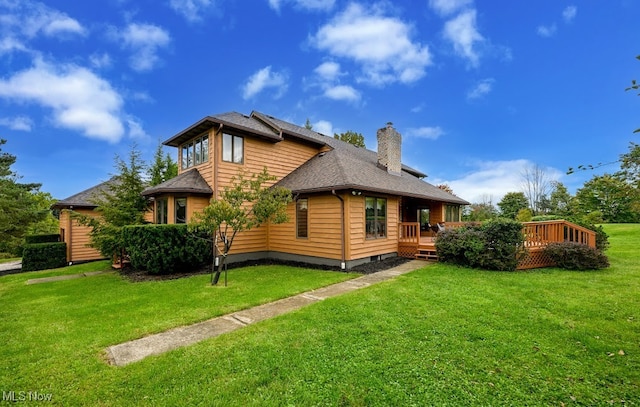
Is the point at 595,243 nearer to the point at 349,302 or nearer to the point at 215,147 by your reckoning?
the point at 349,302

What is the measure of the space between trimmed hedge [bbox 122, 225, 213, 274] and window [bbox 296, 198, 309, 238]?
3449mm

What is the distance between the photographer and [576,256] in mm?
8648

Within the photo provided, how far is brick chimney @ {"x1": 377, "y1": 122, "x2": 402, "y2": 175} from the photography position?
13411 millimetres

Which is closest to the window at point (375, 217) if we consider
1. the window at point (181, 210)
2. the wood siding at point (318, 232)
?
the wood siding at point (318, 232)

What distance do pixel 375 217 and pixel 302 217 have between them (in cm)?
284

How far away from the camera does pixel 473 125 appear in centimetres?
1852

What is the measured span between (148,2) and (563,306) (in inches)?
638

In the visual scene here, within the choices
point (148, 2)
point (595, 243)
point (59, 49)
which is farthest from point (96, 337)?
point (59, 49)

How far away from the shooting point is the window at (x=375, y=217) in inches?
410

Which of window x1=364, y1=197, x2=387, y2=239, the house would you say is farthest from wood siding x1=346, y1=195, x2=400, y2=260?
the house

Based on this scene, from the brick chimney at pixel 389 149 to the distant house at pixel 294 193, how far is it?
1.06 metres

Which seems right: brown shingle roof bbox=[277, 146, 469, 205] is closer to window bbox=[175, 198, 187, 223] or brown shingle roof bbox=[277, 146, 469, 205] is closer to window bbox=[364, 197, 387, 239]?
window bbox=[364, 197, 387, 239]

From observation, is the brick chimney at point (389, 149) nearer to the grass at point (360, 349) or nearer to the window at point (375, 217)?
the window at point (375, 217)

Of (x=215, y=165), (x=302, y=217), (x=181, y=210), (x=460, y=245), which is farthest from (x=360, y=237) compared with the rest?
(x=181, y=210)
